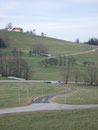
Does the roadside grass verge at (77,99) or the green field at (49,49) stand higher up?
the green field at (49,49)

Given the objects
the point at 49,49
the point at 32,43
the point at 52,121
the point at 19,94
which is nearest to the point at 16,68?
the point at 19,94

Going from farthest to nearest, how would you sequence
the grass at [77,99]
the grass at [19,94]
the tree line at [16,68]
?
the tree line at [16,68] → the grass at [77,99] → the grass at [19,94]

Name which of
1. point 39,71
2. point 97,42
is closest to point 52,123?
point 39,71

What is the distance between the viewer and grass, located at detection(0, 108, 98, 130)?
14.3 metres

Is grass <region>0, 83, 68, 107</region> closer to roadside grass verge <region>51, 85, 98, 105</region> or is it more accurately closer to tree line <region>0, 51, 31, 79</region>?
roadside grass verge <region>51, 85, 98, 105</region>

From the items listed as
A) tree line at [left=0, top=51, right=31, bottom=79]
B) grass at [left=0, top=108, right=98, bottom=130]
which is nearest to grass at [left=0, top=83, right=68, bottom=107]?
grass at [left=0, top=108, right=98, bottom=130]

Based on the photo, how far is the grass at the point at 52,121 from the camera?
14.3 m

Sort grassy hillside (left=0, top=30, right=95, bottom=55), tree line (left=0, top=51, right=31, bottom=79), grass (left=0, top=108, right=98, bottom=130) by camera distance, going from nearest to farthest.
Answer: grass (left=0, top=108, right=98, bottom=130)
tree line (left=0, top=51, right=31, bottom=79)
grassy hillside (left=0, top=30, right=95, bottom=55)

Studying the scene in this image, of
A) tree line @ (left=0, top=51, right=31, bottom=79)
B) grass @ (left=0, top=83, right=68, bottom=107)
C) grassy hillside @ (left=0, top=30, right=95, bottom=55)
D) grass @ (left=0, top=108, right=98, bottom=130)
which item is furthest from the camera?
grassy hillside @ (left=0, top=30, right=95, bottom=55)

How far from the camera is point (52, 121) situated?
1579cm

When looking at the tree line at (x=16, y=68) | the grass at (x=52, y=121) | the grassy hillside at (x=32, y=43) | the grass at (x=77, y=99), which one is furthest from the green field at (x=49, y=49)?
the grass at (x=52, y=121)

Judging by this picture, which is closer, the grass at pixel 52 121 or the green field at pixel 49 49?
the grass at pixel 52 121

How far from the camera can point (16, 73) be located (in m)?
66.0

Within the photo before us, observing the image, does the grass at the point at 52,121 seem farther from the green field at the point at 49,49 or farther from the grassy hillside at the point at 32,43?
the grassy hillside at the point at 32,43
